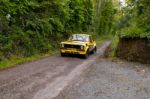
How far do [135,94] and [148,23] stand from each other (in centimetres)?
1242

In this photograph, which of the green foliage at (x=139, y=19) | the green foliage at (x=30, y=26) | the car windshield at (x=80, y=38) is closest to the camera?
the green foliage at (x=30, y=26)

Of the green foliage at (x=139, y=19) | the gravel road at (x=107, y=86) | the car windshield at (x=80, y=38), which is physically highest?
the green foliage at (x=139, y=19)

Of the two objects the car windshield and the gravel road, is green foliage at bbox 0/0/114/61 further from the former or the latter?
the gravel road

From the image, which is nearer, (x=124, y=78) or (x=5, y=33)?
(x=124, y=78)

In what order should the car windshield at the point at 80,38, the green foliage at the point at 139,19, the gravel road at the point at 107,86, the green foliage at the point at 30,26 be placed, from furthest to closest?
1. the car windshield at the point at 80,38
2. the green foliage at the point at 139,19
3. the green foliage at the point at 30,26
4. the gravel road at the point at 107,86

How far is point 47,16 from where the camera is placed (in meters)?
20.0

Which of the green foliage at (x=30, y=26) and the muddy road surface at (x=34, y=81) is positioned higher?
the green foliage at (x=30, y=26)

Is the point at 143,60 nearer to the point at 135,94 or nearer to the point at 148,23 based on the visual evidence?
the point at 148,23

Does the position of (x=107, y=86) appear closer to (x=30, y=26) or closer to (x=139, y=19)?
(x=30, y=26)

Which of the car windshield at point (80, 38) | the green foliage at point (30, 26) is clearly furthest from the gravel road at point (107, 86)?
the car windshield at point (80, 38)

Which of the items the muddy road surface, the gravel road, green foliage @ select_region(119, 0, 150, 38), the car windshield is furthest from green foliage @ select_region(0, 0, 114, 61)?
green foliage @ select_region(119, 0, 150, 38)

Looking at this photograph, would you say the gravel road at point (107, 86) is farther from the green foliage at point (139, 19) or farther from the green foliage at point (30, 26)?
the green foliage at point (139, 19)

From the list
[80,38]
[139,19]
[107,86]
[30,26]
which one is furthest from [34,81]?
[139,19]

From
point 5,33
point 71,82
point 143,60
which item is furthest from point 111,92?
point 143,60
